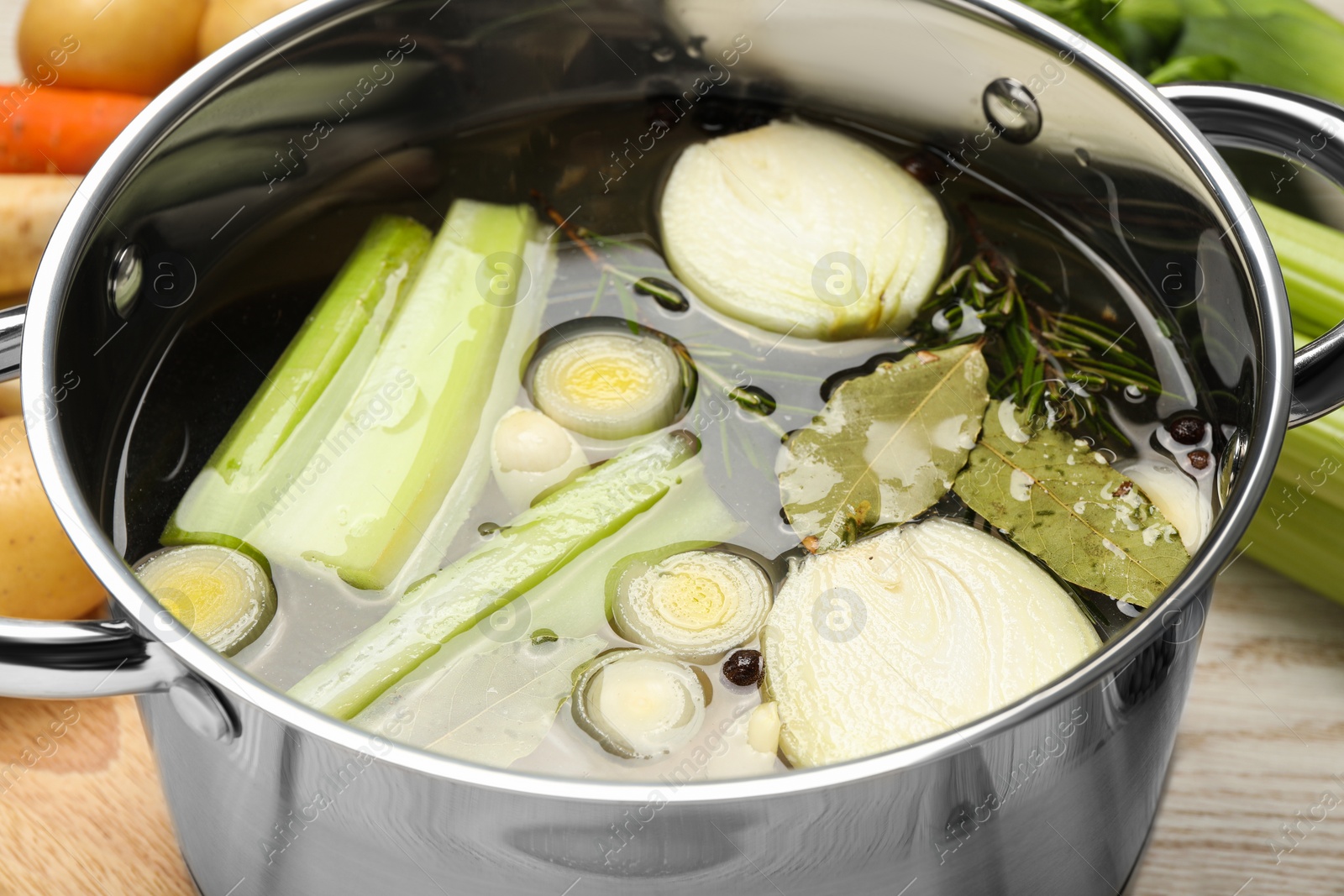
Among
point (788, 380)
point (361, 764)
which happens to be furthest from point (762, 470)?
point (361, 764)

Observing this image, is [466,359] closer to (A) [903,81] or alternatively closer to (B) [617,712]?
(B) [617,712]

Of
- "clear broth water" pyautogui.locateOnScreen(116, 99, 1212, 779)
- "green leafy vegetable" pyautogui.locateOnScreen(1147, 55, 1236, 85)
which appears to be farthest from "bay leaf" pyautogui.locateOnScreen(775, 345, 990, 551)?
"green leafy vegetable" pyautogui.locateOnScreen(1147, 55, 1236, 85)

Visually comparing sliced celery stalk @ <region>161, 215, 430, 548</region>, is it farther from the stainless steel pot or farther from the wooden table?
the wooden table

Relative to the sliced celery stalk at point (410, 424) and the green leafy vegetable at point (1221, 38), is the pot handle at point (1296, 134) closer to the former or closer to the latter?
the green leafy vegetable at point (1221, 38)

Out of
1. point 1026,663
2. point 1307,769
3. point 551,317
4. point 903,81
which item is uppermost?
point 903,81

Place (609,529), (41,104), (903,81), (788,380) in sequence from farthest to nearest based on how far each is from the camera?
(41,104) < (903,81) < (788,380) < (609,529)

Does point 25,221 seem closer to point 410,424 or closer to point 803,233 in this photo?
point 410,424
